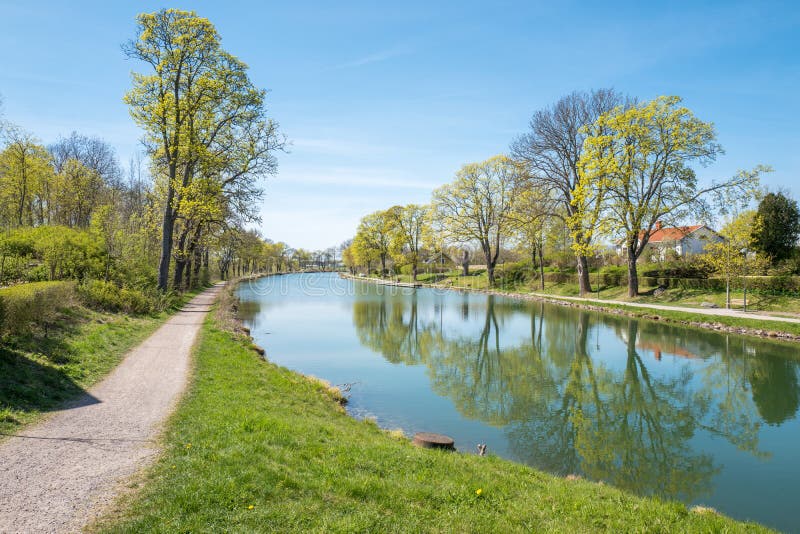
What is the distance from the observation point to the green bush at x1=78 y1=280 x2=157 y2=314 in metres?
15.5

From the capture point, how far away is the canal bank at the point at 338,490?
4324 mm

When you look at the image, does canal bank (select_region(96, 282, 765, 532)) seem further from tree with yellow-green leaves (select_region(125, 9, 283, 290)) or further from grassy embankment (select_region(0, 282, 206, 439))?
tree with yellow-green leaves (select_region(125, 9, 283, 290))

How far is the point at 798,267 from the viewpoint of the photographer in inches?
999

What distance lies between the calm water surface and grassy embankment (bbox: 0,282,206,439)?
5386 millimetres

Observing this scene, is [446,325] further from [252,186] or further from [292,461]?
[292,461]

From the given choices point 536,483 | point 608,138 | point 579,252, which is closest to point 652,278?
point 579,252

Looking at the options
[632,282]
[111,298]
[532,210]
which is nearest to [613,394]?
[111,298]

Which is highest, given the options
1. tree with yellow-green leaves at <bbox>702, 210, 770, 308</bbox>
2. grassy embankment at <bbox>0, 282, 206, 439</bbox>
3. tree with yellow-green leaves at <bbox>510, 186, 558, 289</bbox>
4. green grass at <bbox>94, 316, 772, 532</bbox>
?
tree with yellow-green leaves at <bbox>510, 186, 558, 289</bbox>

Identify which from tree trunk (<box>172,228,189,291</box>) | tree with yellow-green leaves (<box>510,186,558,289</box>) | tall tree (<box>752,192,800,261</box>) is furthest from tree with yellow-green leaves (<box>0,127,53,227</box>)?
tall tree (<box>752,192,800,261</box>)

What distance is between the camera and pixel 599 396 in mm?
12281

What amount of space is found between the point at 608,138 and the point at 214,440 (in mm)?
30129

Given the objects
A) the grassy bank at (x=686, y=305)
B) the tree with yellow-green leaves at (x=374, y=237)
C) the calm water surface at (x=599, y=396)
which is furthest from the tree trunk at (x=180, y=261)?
the tree with yellow-green leaves at (x=374, y=237)

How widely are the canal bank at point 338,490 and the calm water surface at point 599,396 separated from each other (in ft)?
6.48

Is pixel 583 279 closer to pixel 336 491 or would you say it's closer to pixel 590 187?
pixel 590 187
